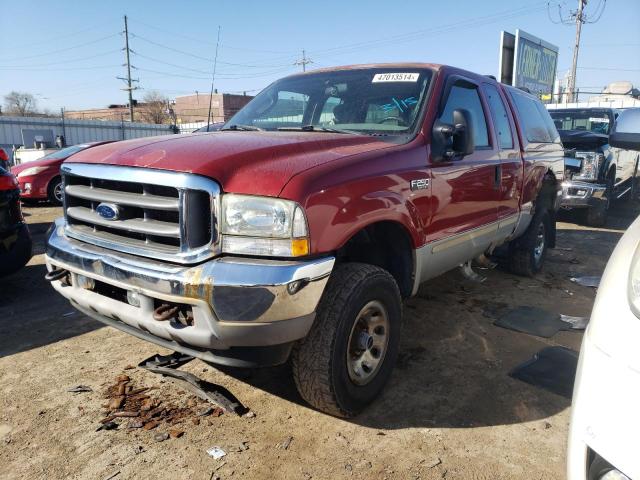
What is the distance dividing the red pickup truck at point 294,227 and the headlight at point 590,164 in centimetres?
569

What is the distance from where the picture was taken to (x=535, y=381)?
10.1 ft

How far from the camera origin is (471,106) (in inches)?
149

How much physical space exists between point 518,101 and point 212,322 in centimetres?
410

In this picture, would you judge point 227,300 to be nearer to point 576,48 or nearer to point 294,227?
point 294,227

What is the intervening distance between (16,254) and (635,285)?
4.92m

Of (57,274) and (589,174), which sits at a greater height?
(589,174)

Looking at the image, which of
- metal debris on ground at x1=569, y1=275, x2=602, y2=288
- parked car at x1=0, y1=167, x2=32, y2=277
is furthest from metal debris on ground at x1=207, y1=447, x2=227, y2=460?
metal debris on ground at x1=569, y1=275, x2=602, y2=288

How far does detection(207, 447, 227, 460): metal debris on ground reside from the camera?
234 cm

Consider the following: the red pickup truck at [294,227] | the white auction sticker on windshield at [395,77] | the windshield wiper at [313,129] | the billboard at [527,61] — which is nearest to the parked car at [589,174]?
the red pickup truck at [294,227]

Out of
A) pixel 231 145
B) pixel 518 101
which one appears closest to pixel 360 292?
pixel 231 145

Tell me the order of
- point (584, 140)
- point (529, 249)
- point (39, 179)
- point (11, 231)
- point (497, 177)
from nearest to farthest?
point (497, 177)
point (11, 231)
point (529, 249)
point (584, 140)
point (39, 179)

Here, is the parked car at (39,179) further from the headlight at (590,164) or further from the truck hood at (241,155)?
the headlight at (590,164)

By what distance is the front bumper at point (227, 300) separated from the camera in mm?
2045

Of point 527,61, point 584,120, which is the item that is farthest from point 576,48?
point 584,120
